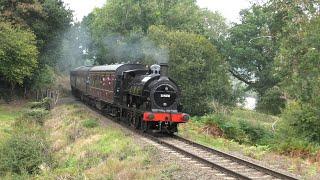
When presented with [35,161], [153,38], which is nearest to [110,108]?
[35,161]

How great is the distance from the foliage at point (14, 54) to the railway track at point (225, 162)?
71.2 ft

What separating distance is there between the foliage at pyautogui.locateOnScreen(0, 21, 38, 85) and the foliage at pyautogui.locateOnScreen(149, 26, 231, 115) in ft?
36.3

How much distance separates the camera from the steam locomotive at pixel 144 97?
66.1ft

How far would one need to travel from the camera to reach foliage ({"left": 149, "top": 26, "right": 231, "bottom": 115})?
36938 mm

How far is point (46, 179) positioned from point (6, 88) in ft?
97.6

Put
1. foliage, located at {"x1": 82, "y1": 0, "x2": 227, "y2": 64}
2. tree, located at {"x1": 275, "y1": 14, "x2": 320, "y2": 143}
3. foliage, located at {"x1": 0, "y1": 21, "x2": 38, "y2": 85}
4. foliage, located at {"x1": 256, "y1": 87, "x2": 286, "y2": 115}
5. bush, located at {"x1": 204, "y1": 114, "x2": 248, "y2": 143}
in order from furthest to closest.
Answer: foliage, located at {"x1": 82, "y1": 0, "x2": 227, "y2": 64} < foliage, located at {"x1": 256, "y1": 87, "x2": 286, "y2": 115} < foliage, located at {"x1": 0, "y1": 21, "x2": 38, "y2": 85} < bush, located at {"x1": 204, "y1": 114, "x2": 248, "y2": 143} < tree, located at {"x1": 275, "y1": 14, "x2": 320, "y2": 143}

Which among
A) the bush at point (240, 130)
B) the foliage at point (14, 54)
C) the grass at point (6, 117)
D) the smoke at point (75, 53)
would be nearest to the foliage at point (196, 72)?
the bush at point (240, 130)

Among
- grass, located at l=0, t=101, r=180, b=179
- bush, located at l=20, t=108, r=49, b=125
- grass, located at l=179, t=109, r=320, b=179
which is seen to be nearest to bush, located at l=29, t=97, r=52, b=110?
bush, located at l=20, t=108, r=49, b=125

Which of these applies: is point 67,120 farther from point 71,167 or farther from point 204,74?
point 204,74

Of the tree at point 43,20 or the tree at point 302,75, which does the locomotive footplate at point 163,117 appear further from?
the tree at point 43,20

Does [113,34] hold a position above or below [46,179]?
above

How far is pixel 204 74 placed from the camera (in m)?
37.7

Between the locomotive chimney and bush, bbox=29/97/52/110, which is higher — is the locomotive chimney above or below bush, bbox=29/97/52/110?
above

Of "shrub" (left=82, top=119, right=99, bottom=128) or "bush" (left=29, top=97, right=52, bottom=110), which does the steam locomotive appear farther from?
"bush" (left=29, top=97, right=52, bottom=110)
